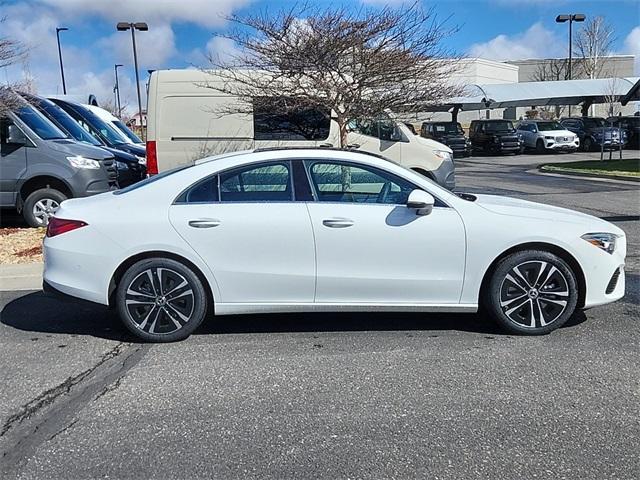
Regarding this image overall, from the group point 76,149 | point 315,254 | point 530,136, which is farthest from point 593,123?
point 315,254

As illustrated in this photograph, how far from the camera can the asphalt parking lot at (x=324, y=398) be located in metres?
3.17

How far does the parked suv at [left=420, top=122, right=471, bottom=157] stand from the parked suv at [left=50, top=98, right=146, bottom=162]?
61.5ft

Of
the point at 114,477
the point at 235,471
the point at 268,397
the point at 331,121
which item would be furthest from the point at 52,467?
the point at 331,121

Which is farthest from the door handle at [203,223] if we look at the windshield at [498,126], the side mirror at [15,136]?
the windshield at [498,126]

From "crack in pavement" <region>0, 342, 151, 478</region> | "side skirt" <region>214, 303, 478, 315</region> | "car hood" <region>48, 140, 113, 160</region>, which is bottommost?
"crack in pavement" <region>0, 342, 151, 478</region>

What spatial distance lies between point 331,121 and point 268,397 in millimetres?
8442

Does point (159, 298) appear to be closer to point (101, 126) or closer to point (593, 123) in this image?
point (101, 126)

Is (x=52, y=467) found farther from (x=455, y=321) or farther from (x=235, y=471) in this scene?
(x=455, y=321)

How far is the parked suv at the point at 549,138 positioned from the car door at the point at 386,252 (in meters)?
29.6

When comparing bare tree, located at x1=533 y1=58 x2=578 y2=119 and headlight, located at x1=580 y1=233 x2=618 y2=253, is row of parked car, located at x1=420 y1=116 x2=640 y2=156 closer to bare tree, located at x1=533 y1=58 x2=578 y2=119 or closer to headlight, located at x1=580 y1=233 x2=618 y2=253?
headlight, located at x1=580 y1=233 x2=618 y2=253

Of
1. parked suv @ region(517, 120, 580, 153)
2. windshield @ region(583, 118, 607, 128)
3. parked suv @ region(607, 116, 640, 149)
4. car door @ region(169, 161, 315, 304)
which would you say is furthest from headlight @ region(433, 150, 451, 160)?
parked suv @ region(607, 116, 640, 149)

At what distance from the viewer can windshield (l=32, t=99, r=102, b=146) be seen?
11.2m

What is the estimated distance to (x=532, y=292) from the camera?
193 inches

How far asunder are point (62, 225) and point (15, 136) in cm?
564
